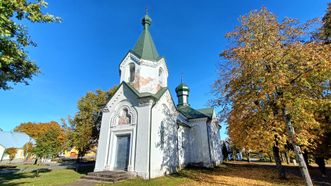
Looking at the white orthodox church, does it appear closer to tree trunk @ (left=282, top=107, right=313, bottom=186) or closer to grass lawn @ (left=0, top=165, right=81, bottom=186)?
grass lawn @ (left=0, top=165, right=81, bottom=186)

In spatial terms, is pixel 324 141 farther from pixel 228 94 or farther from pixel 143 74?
pixel 143 74

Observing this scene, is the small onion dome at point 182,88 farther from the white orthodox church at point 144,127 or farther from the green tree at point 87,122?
the green tree at point 87,122

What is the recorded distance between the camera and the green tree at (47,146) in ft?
58.8

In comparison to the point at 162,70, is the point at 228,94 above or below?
below

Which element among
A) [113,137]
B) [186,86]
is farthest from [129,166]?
[186,86]

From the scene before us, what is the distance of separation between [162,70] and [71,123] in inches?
634

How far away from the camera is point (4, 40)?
712cm

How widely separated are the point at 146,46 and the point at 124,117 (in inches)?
341

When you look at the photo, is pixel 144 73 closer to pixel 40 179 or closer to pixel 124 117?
pixel 124 117

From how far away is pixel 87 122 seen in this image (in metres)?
24.6

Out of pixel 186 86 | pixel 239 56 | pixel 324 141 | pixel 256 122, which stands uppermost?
pixel 186 86

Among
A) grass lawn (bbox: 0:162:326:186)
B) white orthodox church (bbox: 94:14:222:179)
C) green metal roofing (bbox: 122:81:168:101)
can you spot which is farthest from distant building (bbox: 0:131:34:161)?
green metal roofing (bbox: 122:81:168:101)

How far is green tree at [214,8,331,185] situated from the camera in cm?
862

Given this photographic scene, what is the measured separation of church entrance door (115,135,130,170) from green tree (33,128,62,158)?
799 cm
